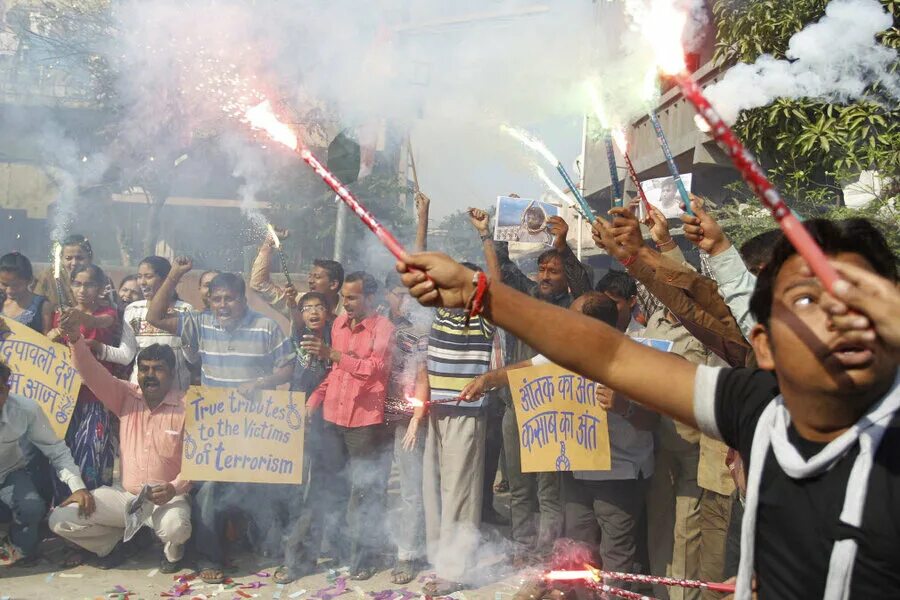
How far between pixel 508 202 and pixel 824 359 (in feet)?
16.9

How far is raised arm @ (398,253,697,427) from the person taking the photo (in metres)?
1.92

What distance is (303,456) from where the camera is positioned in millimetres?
5988

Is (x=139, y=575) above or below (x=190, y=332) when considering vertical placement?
below

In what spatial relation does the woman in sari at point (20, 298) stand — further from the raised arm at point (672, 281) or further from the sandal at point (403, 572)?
the raised arm at point (672, 281)

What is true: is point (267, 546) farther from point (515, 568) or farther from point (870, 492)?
point (870, 492)

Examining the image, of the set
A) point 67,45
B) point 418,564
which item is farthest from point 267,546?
point 67,45

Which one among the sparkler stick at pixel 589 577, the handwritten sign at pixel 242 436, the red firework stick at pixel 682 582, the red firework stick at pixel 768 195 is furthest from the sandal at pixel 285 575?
the red firework stick at pixel 768 195

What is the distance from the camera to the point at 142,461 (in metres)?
5.74

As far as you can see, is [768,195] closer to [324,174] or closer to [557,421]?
[324,174]

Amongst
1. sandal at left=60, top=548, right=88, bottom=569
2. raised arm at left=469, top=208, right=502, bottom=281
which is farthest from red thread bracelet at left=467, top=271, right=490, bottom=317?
sandal at left=60, top=548, right=88, bottom=569

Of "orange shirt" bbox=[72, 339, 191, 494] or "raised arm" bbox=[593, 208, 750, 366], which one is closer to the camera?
"raised arm" bbox=[593, 208, 750, 366]

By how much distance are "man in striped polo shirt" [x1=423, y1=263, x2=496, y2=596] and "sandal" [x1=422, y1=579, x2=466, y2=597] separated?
0.12 metres

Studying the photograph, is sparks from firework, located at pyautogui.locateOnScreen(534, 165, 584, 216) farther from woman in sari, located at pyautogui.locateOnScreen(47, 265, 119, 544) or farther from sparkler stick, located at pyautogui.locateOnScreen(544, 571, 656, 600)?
woman in sari, located at pyautogui.locateOnScreen(47, 265, 119, 544)

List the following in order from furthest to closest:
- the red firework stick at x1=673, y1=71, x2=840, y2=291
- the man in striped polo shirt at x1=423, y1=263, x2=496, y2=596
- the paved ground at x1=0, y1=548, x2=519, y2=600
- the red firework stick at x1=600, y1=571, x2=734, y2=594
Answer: the man in striped polo shirt at x1=423, y1=263, x2=496, y2=596, the paved ground at x1=0, y1=548, x2=519, y2=600, the red firework stick at x1=600, y1=571, x2=734, y2=594, the red firework stick at x1=673, y1=71, x2=840, y2=291
